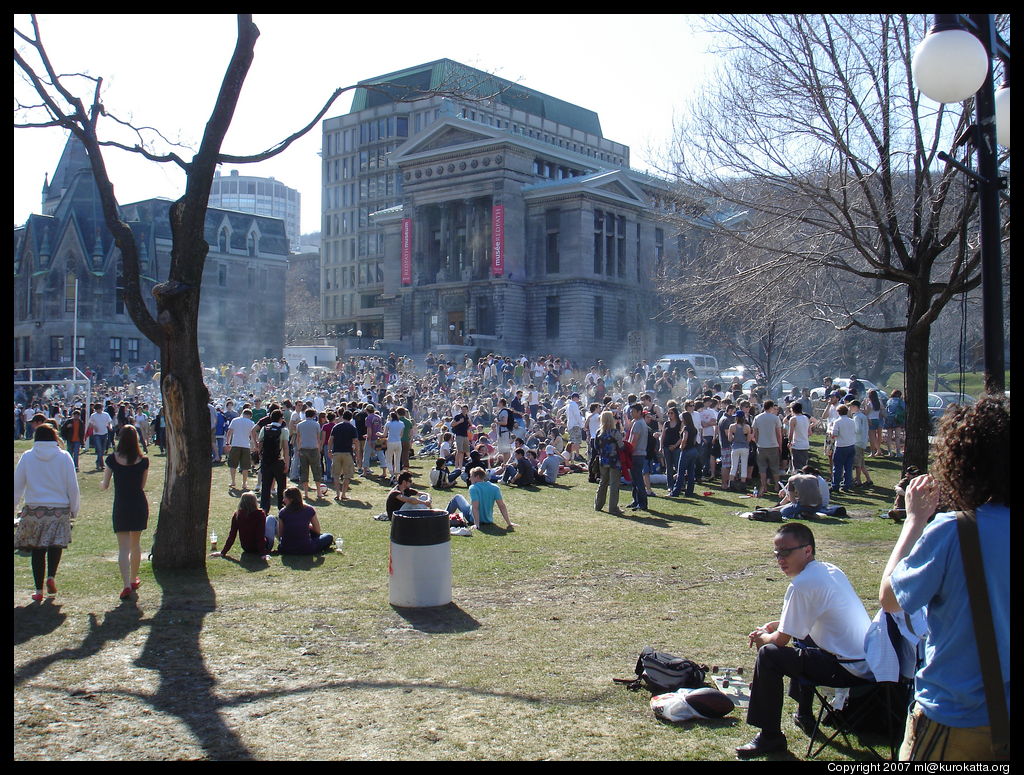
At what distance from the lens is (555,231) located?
63.0 meters

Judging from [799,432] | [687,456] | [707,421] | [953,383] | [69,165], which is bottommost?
[687,456]

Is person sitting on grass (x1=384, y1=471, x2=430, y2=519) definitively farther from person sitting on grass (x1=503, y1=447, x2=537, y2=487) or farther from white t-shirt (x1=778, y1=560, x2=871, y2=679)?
white t-shirt (x1=778, y1=560, x2=871, y2=679)

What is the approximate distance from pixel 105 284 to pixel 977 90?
65915mm

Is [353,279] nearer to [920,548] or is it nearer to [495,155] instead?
[495,155]

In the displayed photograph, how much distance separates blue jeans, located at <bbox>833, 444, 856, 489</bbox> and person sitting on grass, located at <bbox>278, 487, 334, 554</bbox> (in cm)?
1046

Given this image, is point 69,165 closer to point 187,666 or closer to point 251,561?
point 251,561

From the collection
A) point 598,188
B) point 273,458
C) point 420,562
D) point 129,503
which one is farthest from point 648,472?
point 598,188

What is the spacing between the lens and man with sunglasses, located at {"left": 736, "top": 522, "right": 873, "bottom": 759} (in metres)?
5.04

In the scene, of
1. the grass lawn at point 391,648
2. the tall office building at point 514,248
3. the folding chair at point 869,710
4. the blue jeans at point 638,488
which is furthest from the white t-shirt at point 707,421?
the tall office building at point 514,248

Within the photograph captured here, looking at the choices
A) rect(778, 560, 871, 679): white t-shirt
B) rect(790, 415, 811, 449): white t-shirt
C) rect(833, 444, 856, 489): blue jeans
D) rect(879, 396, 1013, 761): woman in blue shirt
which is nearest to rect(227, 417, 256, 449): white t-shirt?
rect(790, 415, 811, 449): white t-shirt

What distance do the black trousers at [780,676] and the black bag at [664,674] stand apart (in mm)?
857

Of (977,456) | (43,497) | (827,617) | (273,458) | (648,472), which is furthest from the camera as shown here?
(648,472)

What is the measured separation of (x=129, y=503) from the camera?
8688 millimetres
